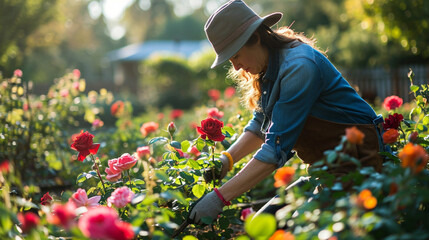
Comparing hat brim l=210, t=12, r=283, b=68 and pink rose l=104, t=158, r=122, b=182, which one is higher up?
hat brim l=210, t=12, r=283, b=68

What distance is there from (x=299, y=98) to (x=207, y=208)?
2.06ft

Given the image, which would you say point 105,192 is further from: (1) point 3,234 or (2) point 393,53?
(2) point 393,53

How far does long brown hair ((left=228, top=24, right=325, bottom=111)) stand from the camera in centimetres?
221

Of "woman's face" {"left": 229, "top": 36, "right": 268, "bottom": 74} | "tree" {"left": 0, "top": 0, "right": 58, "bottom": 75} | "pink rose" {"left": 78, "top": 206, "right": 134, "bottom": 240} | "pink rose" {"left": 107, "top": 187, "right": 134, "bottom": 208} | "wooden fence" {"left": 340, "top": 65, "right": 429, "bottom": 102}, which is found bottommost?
"wooden fence" {"left": 340, "top": 65, "right": 429, "bottom": 102}

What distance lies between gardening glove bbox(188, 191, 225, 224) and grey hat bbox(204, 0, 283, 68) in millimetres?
632

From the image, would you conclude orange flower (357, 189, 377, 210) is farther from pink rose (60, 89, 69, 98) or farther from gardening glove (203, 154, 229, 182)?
pink rose (60, 89, 69, 98)

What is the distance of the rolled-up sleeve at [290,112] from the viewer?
1945 mm

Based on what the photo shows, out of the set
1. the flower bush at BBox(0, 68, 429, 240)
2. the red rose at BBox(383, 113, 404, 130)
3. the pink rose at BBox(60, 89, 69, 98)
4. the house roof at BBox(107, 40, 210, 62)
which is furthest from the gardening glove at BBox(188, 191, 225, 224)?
the house roof at BBox(107, 40, 210, 62)

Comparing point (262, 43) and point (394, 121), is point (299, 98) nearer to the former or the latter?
point (262, 43)

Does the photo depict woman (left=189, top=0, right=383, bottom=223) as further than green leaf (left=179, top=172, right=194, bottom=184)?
No

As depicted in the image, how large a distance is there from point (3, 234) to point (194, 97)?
51.5ft

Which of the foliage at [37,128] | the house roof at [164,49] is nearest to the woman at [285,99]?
the foliage at [37,128]

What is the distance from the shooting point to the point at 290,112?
1951mm

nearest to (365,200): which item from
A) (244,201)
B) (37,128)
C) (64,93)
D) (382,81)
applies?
(244,201)
